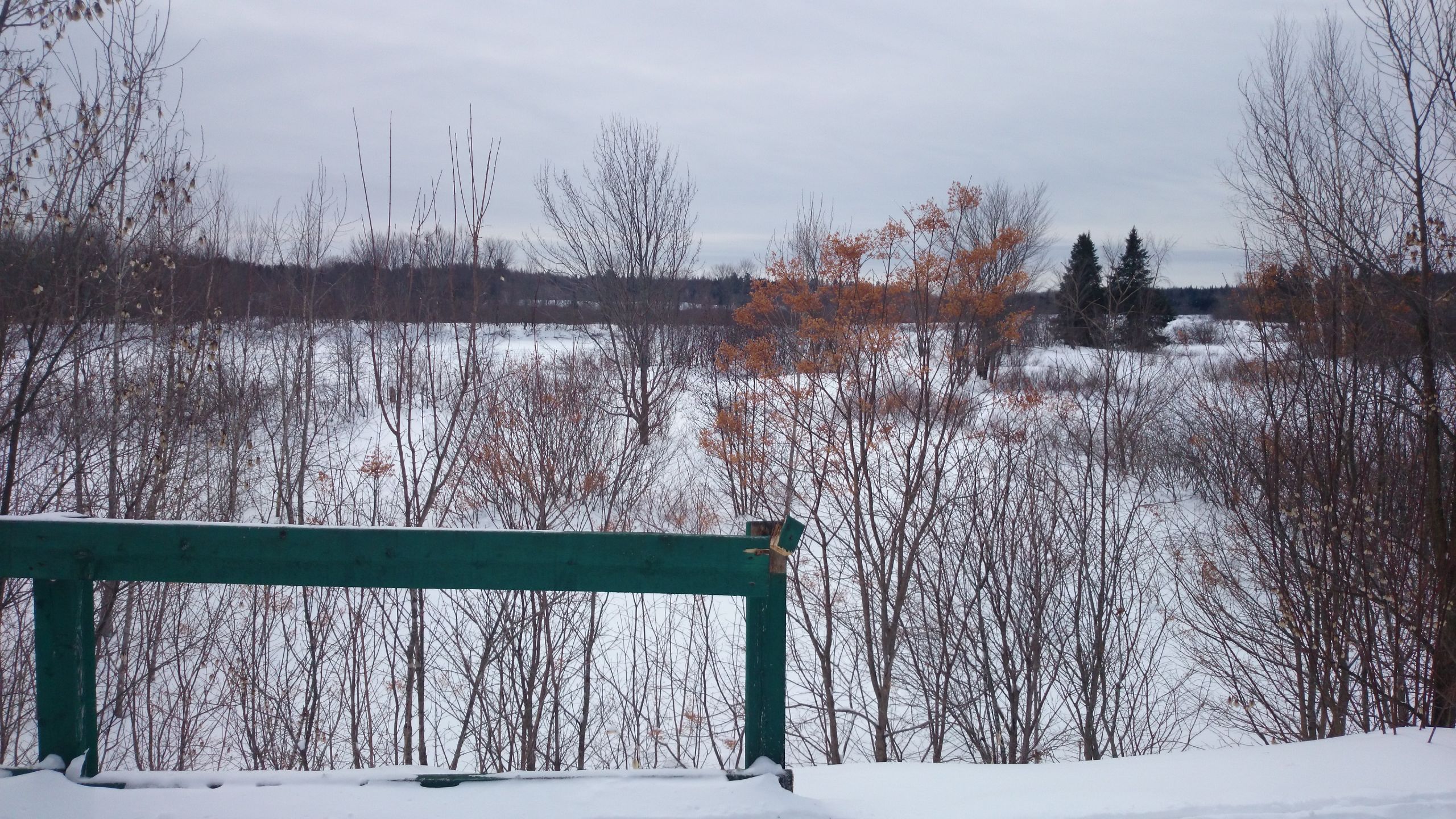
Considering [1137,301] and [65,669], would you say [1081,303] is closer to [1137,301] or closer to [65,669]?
[1137,301]

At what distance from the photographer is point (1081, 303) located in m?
23.7

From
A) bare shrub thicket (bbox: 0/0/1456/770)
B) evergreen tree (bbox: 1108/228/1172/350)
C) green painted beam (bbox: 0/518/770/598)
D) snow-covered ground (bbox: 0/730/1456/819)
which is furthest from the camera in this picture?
evergreen tree (bbox: 1108/228/1172/350)

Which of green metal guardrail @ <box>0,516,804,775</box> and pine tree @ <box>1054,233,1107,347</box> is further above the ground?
pine tree @ <box>1054,233,1107,347</box>

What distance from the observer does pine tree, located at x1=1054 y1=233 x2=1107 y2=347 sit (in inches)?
858

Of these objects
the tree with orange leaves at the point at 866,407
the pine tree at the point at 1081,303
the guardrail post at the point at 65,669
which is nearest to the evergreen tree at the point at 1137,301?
the pine tree at the point at 1081,303

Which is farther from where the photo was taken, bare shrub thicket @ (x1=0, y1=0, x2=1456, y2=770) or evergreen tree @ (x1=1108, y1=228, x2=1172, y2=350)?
evergreen tree @ (x1=1108, y1=228, x2=1172, y2=350)

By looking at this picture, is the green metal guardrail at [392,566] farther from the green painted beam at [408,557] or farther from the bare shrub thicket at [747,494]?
the bare shrub thicket at [747,494]

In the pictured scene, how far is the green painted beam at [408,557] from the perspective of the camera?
119 inches

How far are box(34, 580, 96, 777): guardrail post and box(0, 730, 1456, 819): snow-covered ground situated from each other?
0.11 metres

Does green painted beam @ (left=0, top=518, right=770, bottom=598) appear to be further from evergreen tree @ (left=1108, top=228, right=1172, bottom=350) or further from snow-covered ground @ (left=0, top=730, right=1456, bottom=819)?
evergreen tree @ (left=1108, top=228, right=1172, bottom=350)

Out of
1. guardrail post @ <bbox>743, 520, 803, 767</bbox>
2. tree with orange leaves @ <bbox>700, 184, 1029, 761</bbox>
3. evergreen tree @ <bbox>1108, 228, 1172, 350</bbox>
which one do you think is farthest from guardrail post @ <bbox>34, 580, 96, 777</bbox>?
evergreen tree @ <bbox>1108, 228, 1172, 350</bbox>

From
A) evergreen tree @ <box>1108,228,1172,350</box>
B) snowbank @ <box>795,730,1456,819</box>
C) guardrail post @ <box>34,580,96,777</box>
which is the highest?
evergreen tree @ <box>1108,228,1172,350</box>

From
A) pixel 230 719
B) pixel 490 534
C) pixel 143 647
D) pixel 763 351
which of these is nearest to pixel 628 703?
pixel 230 719

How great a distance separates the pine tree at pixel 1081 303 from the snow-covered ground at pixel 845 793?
15.2 m
